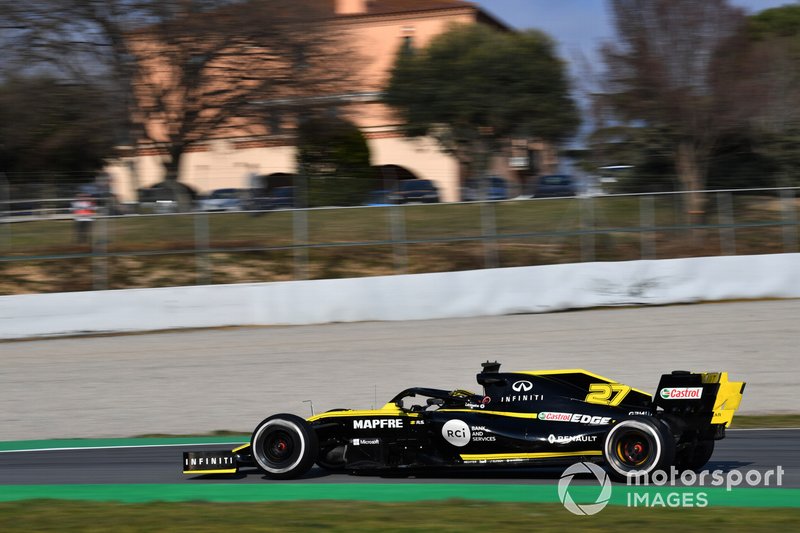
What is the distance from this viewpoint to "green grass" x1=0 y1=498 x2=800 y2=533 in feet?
21.0

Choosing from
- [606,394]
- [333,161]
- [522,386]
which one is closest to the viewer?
[606,394]

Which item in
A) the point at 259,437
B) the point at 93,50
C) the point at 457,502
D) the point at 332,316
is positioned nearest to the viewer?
the point at 457,502

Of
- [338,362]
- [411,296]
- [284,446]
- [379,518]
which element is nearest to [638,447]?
[379,518]

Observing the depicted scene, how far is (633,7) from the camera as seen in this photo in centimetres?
2655

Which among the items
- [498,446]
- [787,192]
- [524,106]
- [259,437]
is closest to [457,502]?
[498,446]

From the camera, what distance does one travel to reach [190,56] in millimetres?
25406

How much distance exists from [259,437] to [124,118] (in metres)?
17.8

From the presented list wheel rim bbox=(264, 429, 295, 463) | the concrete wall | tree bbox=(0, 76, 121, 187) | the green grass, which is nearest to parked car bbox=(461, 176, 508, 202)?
the concrete wall

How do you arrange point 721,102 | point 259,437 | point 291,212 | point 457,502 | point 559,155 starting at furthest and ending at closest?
point 559,155 → point 721,102 → point 291,212 → point 259,437 → point 457,502

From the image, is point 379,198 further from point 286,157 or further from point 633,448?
point 633,448

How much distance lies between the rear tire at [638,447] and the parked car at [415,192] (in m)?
14.4

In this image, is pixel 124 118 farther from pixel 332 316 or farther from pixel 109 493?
pixel 109 493

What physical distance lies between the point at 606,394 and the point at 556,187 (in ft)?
47.0

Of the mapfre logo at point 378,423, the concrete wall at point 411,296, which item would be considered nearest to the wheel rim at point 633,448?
the mapfre logo at point 378,423
